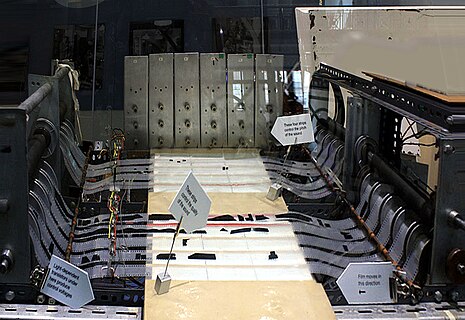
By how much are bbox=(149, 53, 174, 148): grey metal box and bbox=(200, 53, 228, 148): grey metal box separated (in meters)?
0.15

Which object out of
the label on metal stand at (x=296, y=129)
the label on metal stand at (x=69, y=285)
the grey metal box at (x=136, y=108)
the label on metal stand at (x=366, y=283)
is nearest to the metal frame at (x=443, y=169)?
the label on metal stand at (x=366, y=283)

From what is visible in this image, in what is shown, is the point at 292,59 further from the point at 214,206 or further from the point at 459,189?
the point at 459,189

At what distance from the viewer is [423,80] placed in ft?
7.21

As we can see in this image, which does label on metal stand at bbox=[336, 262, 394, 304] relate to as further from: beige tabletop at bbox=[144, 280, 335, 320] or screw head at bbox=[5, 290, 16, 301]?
Result: screw head at bbox=[5, 290, 16, 301]

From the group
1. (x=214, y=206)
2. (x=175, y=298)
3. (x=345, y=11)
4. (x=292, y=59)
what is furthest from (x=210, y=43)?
(x=175, y=298)

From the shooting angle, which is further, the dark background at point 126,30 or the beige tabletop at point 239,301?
the dark background at point 126,30

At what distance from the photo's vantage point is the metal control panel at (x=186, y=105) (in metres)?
3.06

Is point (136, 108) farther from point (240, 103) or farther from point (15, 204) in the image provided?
point (15, 204)

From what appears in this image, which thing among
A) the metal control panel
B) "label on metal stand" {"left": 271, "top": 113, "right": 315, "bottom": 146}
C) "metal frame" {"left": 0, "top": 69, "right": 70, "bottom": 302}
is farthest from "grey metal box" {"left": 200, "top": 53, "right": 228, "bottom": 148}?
"metal frame" {"left": 0, "top": 69, "right": 70, "bottom": 302}

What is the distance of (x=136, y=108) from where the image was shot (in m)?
3.07

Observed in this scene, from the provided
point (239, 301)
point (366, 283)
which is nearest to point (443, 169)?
point (366, 283)

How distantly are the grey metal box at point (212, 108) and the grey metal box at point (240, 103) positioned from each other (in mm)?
35

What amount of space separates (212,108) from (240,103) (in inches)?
5.6

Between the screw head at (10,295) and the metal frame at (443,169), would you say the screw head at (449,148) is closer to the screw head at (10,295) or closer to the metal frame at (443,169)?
the metal frame at (443,169)
